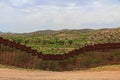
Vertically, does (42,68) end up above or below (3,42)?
below

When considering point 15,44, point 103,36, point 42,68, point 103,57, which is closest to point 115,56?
point 103,57

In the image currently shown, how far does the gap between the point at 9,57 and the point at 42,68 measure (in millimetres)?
3199

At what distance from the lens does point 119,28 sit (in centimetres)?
11588

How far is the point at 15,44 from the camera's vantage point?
36969mm

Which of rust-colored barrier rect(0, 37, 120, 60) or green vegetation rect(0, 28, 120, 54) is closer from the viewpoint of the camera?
rust-colored barrier rect(0, 37, 120, 60)

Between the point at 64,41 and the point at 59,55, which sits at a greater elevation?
the point at 64,41

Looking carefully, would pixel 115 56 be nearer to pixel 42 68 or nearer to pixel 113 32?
pixel 42 68

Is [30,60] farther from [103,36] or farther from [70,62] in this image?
[103,36]

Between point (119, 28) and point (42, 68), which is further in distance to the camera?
point (119, 28)

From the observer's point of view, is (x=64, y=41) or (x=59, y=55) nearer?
(x=59, y=55)

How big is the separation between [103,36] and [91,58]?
75.1 meters

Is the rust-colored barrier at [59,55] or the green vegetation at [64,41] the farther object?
the green vegetation at [64,41]

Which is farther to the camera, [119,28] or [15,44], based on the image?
[119,28]

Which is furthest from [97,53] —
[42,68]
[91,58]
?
[42,68]
